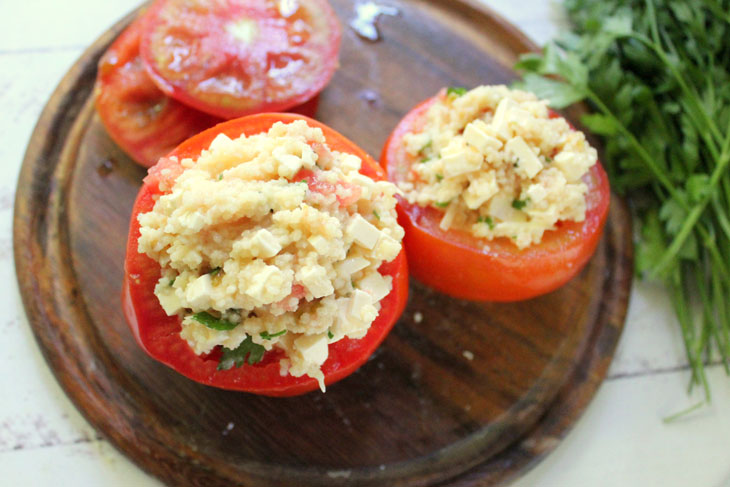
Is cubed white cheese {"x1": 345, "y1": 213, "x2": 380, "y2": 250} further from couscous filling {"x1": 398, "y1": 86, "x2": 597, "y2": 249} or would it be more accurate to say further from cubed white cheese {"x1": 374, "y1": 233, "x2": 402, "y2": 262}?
couscous filling {"x1": 398, "y1": 86, "x2": 597, "y2": 249}

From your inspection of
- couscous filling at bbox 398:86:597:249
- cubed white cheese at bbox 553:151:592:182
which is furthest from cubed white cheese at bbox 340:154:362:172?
cubed white cheese at bbox 553:151:592:182

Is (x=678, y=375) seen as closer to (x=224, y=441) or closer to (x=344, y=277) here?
(x=344, y=277)

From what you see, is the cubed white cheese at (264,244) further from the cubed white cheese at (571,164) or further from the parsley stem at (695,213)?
the parsley stem at (695,213)

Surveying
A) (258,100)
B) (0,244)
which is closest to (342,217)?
(258,100)

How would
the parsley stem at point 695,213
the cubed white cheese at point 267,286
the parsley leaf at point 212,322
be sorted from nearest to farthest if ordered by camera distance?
the cubed white cheese at point 267,286, the parsley leaf at point 212,322, the parsley stem at point 695,213

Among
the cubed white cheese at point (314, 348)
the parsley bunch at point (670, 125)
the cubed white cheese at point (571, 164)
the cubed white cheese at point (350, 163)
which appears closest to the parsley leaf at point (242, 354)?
the cubed white cheese at point (314, 348)

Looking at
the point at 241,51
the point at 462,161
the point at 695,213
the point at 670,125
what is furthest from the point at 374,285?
the point at 670,125

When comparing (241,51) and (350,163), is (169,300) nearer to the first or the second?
(350,163)
